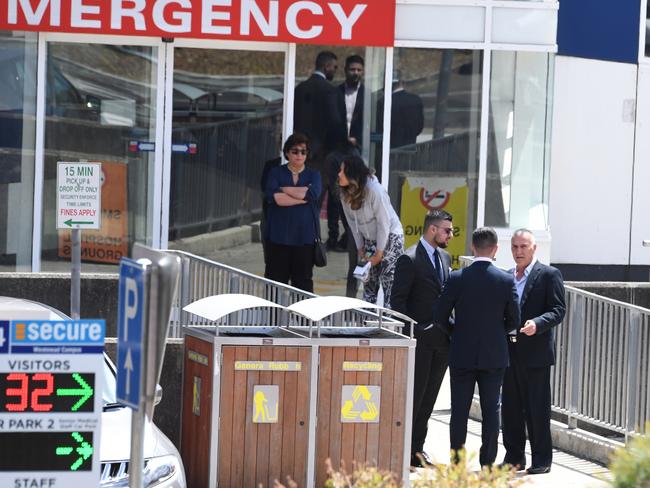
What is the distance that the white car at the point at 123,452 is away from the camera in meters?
7.62

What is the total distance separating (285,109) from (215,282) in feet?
10.9

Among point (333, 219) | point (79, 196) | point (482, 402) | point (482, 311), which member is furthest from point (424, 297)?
point (333, 219)

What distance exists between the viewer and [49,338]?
627cm

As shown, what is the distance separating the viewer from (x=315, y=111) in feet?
49.3

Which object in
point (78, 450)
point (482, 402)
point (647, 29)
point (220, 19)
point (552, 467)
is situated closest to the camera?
point (78, 450)

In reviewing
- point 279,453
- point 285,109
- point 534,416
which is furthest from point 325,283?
point 279,453

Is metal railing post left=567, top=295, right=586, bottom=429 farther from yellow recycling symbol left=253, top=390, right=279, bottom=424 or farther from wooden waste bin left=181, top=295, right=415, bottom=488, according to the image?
yellow recycling symbol left=253, top=390, right=279, bottom=424

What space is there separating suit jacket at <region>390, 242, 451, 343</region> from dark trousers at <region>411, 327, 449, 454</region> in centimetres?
10

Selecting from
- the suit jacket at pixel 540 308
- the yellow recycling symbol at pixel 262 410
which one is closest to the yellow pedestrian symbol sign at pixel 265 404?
the yellow recycling symbol at pixel 262 410

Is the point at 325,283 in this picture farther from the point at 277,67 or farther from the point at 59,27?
the point at 59,27

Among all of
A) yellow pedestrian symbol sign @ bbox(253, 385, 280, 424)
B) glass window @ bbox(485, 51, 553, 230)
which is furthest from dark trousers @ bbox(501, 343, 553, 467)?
glass window @ bbox(485, 51, 553, 230)

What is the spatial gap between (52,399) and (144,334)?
35.7 inches

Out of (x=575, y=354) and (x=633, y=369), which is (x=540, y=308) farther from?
(x=575, y=354)

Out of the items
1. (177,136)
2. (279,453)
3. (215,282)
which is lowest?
(279,453)
